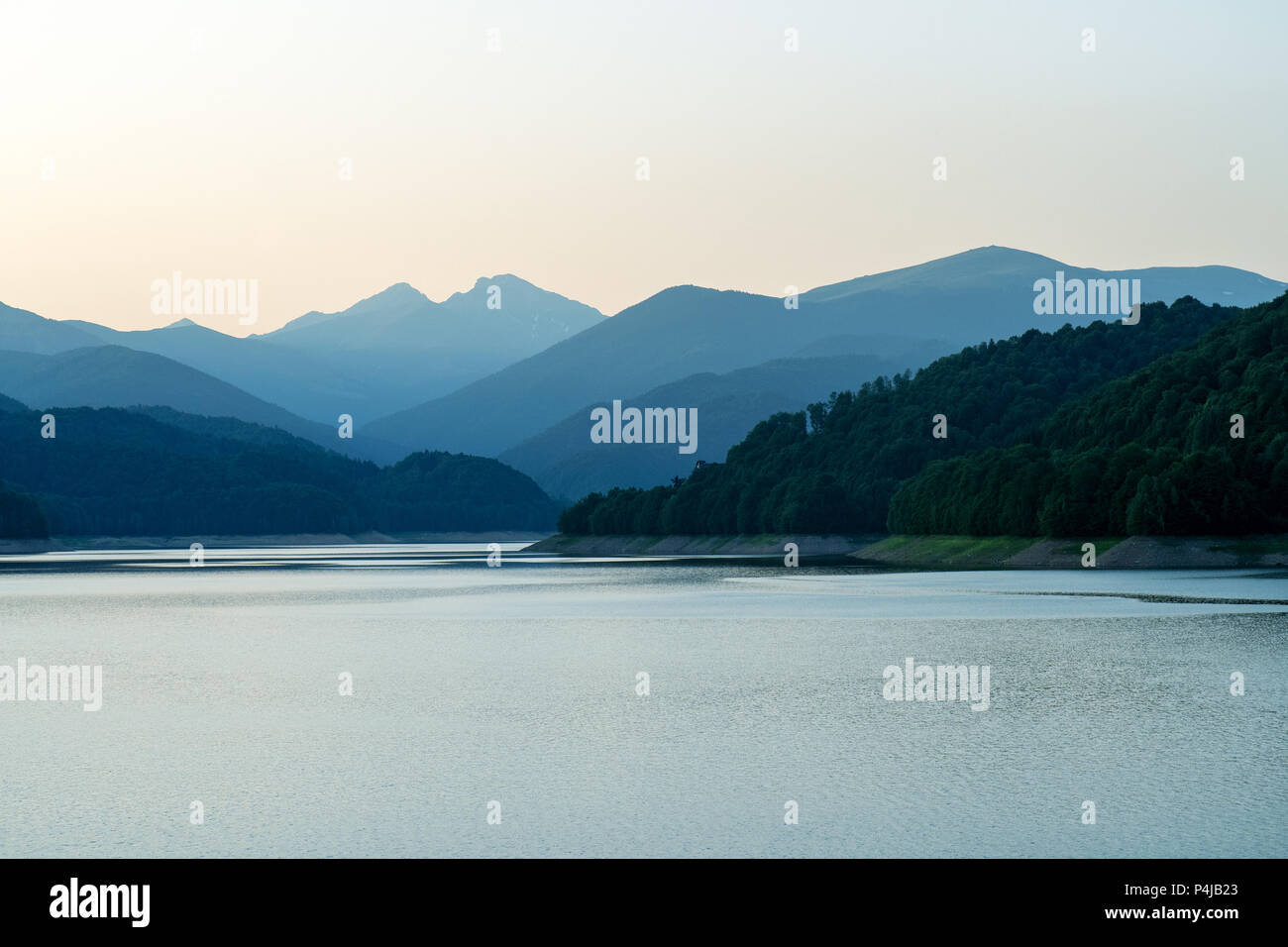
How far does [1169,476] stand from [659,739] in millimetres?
117029

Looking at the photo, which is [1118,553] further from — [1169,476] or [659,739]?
[659,739]

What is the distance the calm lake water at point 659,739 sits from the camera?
2944 cm

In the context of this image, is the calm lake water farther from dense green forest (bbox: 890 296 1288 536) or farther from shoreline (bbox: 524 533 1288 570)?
dense green forest (bbox: 890 296 1288 536)

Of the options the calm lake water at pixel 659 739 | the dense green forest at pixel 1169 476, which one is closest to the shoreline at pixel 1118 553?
the dense green forest at pixel 1169 476

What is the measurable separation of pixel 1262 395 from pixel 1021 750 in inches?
5769

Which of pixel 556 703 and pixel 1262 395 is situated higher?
pixel 1262 395

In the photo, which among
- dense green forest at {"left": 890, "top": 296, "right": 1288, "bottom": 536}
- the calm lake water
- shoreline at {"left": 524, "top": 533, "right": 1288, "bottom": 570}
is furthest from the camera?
dense green forest at {"left": 890, "top": 296, "right": 1288, "bottom": 536}

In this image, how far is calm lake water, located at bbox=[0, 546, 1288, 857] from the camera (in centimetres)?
2944

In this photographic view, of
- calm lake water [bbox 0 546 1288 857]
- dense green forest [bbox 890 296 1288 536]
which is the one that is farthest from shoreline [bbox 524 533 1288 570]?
calm lake water [bbox 0 546 1288 857]

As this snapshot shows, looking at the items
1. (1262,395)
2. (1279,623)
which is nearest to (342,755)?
(1279,623)

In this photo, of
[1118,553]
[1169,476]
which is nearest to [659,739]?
[1169,476]

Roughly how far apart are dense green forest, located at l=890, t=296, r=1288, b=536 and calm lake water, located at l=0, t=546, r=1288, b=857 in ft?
200
